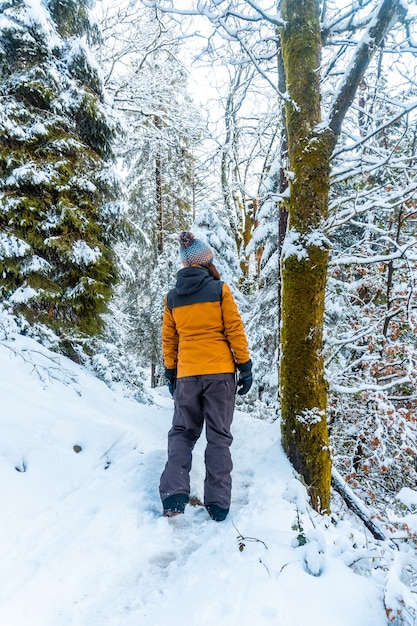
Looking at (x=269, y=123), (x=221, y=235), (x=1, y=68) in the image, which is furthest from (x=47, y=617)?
(x=221, y=235)

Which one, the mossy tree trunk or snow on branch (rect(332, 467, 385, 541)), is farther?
snow on branch (rect(332, 467, 385, 541))

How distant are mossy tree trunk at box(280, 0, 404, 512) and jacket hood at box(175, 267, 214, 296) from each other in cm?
81

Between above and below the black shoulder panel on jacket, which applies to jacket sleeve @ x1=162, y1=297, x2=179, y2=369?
below

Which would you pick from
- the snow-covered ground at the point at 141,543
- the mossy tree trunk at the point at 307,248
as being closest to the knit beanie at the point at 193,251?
the mossy tree trunk at the point at 307,248

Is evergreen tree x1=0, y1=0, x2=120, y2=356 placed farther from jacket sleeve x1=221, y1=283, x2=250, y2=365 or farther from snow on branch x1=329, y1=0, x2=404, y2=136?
snow on branch x1=329, y1=0, x2=404, y2=136

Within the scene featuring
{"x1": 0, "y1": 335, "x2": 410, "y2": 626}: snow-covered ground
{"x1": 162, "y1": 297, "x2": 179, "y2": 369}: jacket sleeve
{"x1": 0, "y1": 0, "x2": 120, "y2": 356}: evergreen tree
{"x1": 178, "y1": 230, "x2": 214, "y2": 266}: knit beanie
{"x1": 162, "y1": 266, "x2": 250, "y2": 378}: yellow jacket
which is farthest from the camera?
{"x1": 0, "y1": 0, "x2": 120, "y2": 356}: evergreen tree

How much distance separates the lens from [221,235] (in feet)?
37.0

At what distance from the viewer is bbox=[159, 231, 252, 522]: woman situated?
9.46 feet

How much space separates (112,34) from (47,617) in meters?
11.8

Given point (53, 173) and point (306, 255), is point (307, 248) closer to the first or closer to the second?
point (306, 255)

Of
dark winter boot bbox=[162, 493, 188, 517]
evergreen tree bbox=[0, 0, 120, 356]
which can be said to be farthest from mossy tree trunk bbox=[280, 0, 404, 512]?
evergreen tree bbox=[0, 0, 120, 356]

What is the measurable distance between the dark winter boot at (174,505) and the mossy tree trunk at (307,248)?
1164mm

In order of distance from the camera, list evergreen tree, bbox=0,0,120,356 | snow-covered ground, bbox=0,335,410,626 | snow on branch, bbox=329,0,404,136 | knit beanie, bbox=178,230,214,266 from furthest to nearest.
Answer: evergreen tree, bbox=0,0,120,356
knit beanie, bbox=178,230,214,266
snow on branch, bbox=329,0,404,136
snow-covered ground, bbox=0,335,410,626

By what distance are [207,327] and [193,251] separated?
2.26ft
